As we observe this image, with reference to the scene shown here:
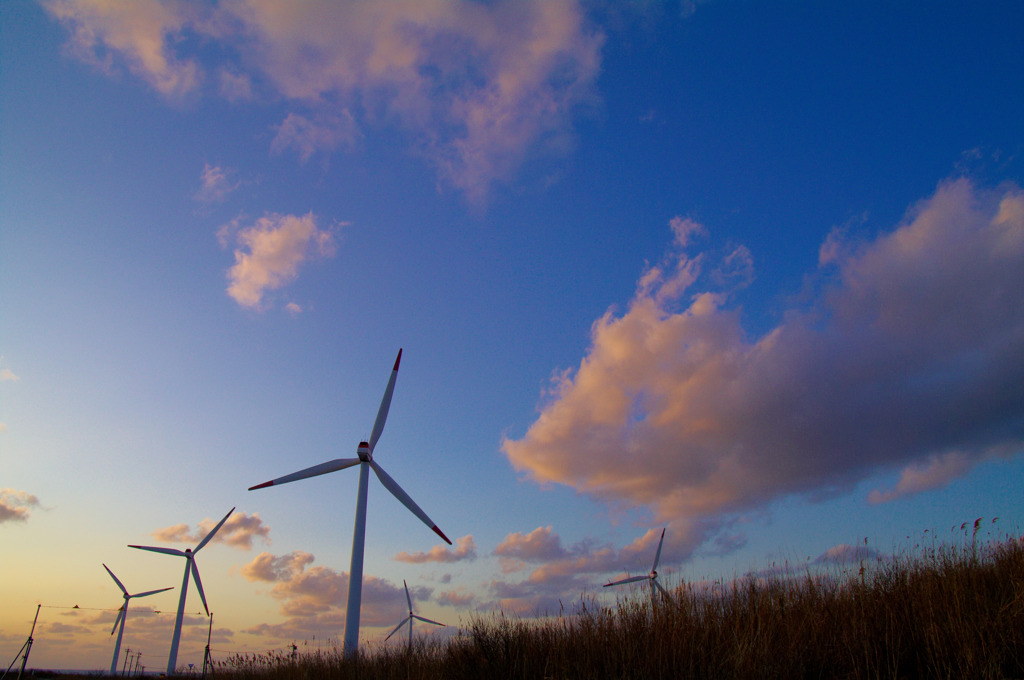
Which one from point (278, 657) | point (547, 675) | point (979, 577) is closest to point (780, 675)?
point (547, 675)

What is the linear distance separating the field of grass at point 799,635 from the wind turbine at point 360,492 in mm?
18157

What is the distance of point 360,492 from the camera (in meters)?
43.4

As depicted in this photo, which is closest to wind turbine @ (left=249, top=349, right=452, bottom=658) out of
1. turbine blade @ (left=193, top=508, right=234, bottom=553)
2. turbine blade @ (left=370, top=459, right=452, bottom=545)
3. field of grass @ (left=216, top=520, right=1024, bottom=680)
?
turbine blade @ (left=370, top=459, right=452, bottom=545)

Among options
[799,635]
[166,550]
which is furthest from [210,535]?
[799,635]

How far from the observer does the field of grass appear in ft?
42.8

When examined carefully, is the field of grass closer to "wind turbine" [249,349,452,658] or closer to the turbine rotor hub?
"wind turbine" [249,349,452,658]

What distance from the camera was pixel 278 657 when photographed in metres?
33.1

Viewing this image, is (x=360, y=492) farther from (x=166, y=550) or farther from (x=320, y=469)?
(x=166, y=550)

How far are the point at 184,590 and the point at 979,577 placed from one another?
9461 centimetres

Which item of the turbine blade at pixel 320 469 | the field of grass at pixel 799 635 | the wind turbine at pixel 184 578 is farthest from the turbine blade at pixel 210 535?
the field of grass at pixel 799 635

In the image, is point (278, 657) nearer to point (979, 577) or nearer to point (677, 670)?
point (677, 670)

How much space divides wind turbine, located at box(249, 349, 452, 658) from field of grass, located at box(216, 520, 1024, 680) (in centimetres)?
1816

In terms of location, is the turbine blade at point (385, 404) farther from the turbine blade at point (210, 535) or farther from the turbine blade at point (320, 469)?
the turbine blade at point (210, 535)

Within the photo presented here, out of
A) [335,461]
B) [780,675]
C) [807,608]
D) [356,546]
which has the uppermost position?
[335,461]
